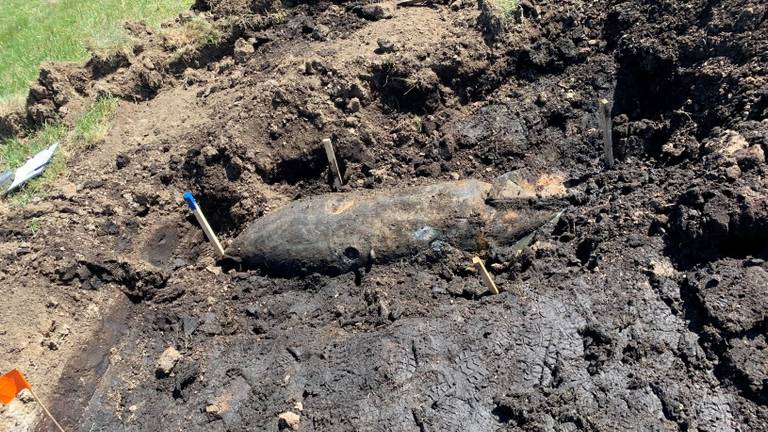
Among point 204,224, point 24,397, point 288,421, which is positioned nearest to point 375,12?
point 204,224

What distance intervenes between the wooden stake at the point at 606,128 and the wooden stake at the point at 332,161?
7.97ft

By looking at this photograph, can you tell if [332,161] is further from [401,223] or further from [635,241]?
[635,241]

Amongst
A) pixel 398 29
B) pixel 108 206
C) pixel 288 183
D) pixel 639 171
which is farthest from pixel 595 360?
pixel 108 206

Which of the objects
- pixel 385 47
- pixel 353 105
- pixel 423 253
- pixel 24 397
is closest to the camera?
pixel 24 397

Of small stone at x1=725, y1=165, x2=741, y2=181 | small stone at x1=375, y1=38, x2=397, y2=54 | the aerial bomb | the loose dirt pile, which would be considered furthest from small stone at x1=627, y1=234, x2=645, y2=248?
small stone at x1=375, y1=38, x2=397, y2=54

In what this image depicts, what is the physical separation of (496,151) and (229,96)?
289 centimetres

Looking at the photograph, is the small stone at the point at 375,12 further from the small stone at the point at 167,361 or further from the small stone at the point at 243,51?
the small stone at the point at 167,361

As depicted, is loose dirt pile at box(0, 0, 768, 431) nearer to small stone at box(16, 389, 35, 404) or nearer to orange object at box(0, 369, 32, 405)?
small stone at box(16, 389, 35, 404)

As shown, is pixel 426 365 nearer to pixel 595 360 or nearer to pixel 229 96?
pixel 595 360

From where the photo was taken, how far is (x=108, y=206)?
592 cm

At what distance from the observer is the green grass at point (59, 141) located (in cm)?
635

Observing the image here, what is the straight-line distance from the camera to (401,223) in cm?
520

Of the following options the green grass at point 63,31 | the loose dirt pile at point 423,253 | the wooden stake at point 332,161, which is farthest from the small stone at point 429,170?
the green grass at point 63,31

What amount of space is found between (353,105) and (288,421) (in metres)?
3.22
